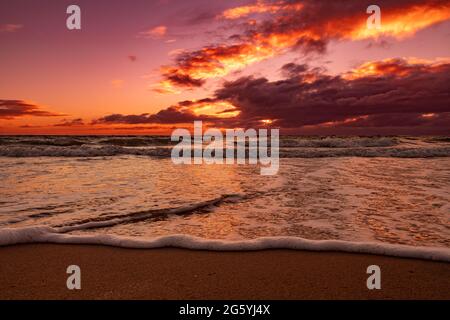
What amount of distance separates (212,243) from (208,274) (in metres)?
0.82

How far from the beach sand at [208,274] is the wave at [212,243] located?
A: 12cm

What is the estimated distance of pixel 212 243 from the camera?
4199 millimetres

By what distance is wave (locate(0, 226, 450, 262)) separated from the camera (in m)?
3.99

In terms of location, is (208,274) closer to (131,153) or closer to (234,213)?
(234,213)

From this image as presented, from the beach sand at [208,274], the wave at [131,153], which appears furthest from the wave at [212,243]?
the wave at [131,153]

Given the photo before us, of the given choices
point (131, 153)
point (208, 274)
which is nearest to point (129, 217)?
point (208, 274)

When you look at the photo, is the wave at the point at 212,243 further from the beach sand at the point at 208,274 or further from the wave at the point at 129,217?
the wave at the point at 129,217

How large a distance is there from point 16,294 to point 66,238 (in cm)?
147

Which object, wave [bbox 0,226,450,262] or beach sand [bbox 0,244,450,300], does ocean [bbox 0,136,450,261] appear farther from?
beach sand [bbox 0,244,450,300]

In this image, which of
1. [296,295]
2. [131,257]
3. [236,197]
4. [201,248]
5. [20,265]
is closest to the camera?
[296,295]

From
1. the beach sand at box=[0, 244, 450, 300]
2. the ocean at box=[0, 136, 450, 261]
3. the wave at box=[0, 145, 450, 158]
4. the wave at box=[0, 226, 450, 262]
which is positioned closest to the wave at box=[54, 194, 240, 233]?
the ocean at box=[0, 136, 450, 261]

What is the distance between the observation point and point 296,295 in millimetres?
2939
